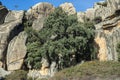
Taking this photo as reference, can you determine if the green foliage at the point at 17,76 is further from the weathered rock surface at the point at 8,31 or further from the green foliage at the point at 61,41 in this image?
the weathered rock surface at the point at 8,31

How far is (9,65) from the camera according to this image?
48844mm

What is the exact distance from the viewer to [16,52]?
1918 inches

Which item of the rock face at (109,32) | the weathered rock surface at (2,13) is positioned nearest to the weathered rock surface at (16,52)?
the weathered rock surface at (2,13)

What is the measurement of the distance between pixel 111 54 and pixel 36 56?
10.1 meters

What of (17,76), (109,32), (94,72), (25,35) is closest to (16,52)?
(25,35)

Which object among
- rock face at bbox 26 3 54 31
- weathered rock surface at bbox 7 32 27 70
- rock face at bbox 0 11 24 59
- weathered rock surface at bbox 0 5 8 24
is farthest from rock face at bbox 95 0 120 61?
weathered rock surface at bbox 0 5 8 24

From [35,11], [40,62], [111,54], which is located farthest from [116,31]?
[35,11]

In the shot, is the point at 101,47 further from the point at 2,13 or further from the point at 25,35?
the point at 2,13

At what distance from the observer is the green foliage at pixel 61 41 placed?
43.2m

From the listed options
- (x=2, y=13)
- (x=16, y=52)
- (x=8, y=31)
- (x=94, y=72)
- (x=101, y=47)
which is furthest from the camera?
(x=2, y=13)

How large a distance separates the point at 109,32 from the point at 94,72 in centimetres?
1908

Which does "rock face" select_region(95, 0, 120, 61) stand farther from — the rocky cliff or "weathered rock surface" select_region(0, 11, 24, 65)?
"weathered rock surface" select_region(0, 11, 24, 65)

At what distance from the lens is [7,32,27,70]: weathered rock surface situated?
4816 centimetres

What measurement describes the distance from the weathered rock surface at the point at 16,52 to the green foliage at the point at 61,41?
956 mm
